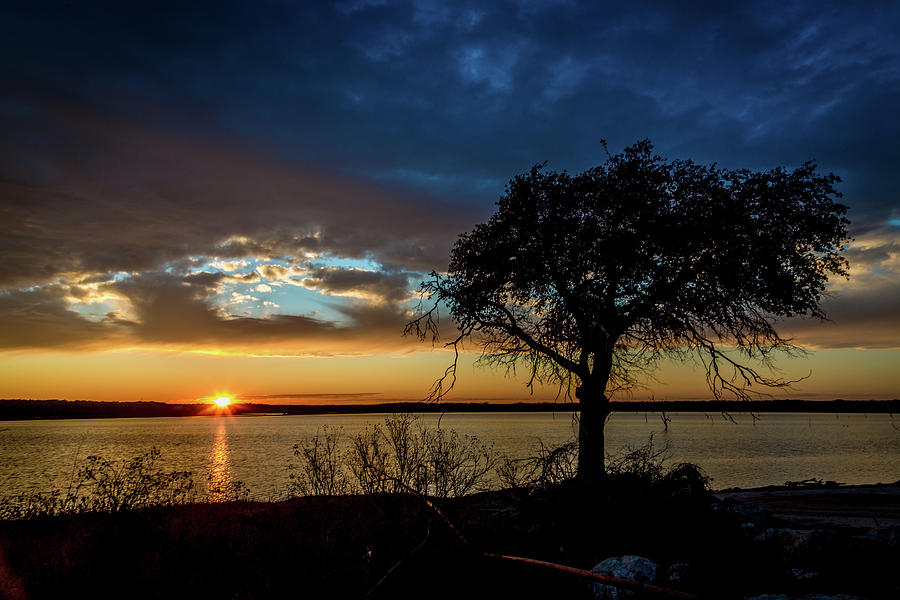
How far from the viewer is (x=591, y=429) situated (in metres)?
15.0

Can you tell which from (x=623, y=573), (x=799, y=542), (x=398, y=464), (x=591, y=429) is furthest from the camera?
(x=591, y=429)

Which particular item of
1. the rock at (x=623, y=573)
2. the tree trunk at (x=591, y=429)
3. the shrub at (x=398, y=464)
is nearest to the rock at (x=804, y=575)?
the rock at (x=623, y=573)

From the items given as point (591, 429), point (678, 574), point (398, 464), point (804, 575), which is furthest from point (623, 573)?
point (591, 429)

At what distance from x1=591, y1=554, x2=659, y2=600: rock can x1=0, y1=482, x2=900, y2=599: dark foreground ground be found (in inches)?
→ 8.7

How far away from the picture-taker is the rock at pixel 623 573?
551cm

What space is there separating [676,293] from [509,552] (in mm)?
10116

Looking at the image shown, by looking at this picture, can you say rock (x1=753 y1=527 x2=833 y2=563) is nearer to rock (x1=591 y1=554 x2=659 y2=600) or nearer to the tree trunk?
rock (x1=591 y1=554 x2=659 y2=600)

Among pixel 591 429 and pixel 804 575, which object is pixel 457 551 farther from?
pixel 591 429

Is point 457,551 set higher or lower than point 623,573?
lower

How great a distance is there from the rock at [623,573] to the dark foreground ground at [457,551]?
Answer: 222 millimetres

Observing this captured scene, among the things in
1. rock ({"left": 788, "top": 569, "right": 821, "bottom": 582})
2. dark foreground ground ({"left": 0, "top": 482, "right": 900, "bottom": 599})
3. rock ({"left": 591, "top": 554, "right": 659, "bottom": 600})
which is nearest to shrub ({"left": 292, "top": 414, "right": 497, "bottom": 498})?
dark foreground ground ({"left": 0, "top": 482, "right": 900, "bottom": 599})

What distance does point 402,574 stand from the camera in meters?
6.72

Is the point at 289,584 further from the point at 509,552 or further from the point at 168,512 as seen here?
the point at 168,512

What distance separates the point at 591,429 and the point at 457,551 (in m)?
8.86
